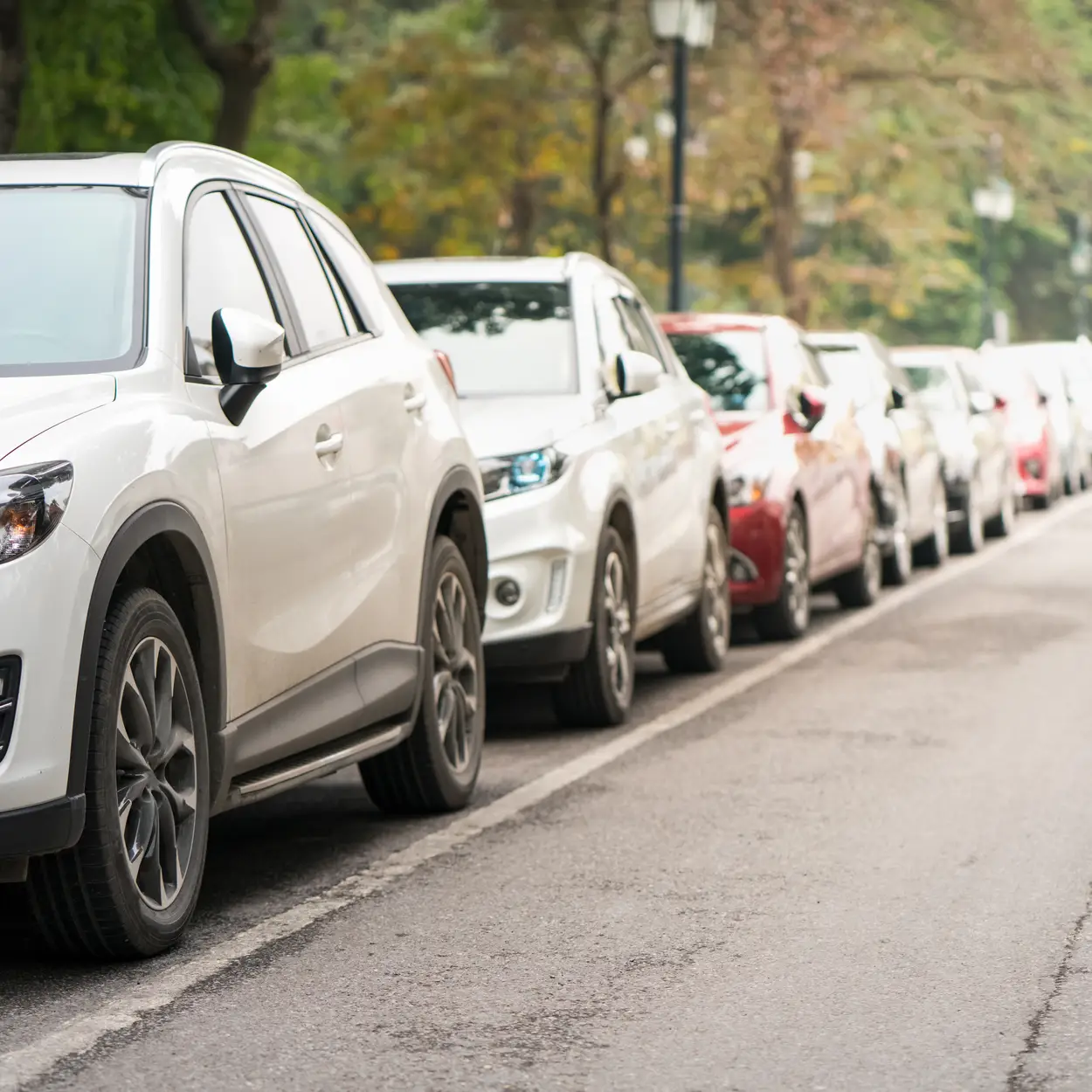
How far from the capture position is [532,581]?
9562 mm

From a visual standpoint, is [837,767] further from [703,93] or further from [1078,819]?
[703,93]

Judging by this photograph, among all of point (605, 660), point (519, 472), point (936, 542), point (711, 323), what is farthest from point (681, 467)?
point (936, 542)

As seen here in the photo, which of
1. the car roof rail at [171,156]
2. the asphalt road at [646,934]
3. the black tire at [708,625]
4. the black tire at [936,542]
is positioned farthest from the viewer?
the black tire at [936,542]

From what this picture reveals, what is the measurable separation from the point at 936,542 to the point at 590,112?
1680cm

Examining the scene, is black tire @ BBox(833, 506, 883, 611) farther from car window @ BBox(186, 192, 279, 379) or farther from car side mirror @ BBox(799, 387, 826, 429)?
car window @ BBox(186, 192, 279, 379)

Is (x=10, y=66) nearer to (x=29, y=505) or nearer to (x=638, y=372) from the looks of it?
(x=638, y=372)

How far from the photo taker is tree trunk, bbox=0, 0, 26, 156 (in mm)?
16016

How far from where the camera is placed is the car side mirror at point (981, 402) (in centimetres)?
2102

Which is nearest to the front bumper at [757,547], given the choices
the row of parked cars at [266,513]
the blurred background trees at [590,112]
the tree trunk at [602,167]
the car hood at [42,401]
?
the row of parked cars at [266,513]

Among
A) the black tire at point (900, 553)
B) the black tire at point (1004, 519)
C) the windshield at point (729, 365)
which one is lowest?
the black tire at point (1004, 519)

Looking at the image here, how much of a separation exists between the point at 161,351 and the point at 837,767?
150 inches

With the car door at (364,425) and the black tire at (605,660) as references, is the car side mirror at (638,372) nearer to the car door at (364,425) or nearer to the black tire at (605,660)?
the black tire at (605,660)

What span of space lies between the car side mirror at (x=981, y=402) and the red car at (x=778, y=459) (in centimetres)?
562

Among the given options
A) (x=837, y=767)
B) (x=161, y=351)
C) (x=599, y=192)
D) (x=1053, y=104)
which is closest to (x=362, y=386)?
(x=161, y=351)
